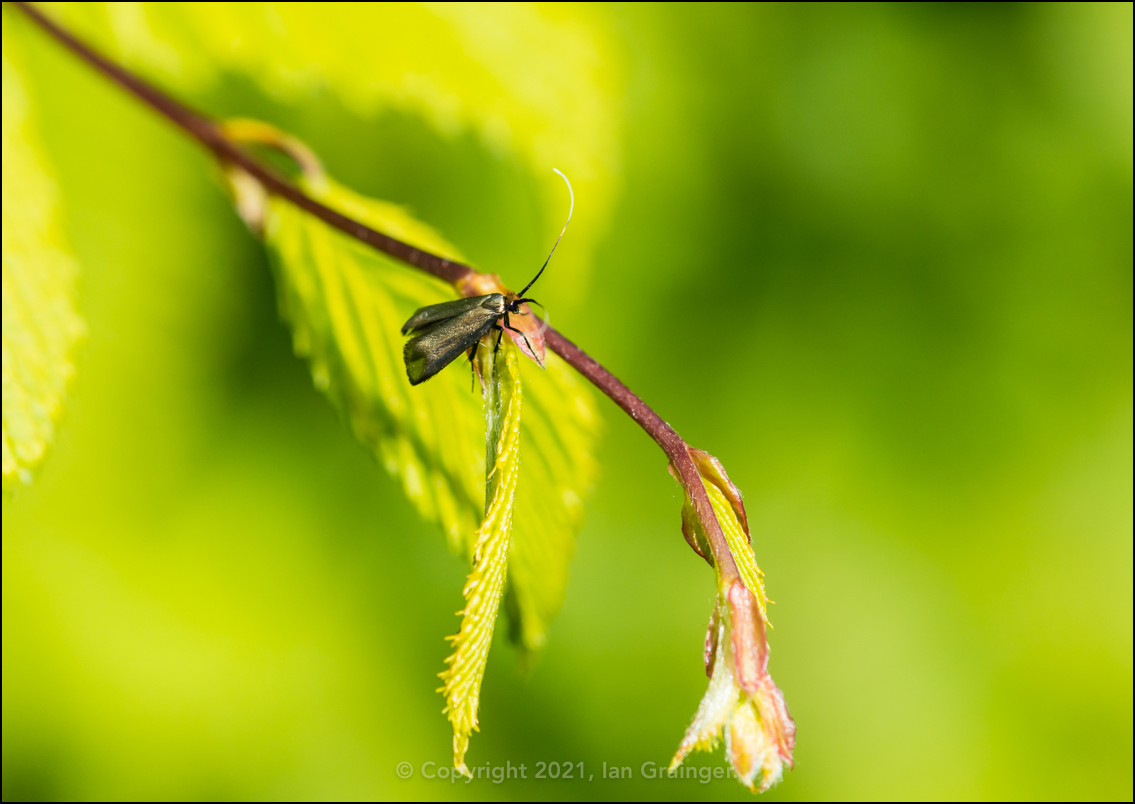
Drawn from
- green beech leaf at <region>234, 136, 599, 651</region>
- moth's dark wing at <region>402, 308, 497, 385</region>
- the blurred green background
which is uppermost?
the blurred green background

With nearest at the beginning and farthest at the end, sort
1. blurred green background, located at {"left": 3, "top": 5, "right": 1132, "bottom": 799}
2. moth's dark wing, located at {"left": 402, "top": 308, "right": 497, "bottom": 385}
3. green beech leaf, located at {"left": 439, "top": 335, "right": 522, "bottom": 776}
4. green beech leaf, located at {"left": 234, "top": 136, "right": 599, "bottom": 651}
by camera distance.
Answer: green beech leaf, located at {"left": 439, "top": 335, "right": 522, "bottom": 776}
moth's dark wing, located at {"left": 402, "top": 308, "right": 497, "bottom": 385}
green beech leaf, located at {"left": 234, "top": 136, "right": 599, "bottom": 651}
blurred green background, located at {"left": 3, "top": 5, "right": 1132, "bottom": 799}

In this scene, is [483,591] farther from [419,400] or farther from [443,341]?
[419,400]

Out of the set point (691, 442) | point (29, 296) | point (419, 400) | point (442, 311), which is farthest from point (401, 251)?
point (691, 442)

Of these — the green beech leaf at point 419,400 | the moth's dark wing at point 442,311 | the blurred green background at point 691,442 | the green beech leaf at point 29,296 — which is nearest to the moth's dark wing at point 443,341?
the moth's dark wing at point 442,311

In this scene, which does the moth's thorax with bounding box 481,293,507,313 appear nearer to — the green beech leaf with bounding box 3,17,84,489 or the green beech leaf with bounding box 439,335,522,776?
the green beech leaf with bounding box 439,335,522,776

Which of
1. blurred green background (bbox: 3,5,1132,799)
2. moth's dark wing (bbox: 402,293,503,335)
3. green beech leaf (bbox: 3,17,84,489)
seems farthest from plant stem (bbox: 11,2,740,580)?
blurred green background (bbox: 3,5,1132,799)
